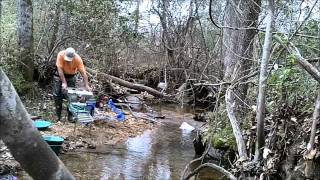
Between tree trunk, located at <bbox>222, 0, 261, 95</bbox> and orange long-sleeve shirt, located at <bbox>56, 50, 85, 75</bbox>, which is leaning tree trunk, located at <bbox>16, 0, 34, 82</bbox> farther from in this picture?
tree trunk, located at <bbox>222, 0, 261, 95</bbox>

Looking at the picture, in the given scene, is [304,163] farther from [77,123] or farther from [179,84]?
[179,84]

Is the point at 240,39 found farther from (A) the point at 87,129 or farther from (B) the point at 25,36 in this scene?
(B) the point at 25,36

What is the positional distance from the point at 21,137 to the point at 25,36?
9.49 meters

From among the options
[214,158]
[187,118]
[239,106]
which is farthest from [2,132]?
[187,118]

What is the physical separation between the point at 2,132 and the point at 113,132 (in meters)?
7.76

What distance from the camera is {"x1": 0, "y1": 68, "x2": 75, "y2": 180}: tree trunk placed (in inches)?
57.7

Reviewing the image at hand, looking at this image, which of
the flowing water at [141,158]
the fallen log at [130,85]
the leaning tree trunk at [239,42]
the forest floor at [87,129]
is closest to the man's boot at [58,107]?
the forest floor at [87,129]

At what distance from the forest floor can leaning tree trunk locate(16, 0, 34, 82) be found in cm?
81

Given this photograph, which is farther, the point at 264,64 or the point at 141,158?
the point at 141,158

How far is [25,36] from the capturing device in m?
10.5

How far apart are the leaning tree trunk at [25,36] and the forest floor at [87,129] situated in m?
0.81

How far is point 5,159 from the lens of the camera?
19.9 ft

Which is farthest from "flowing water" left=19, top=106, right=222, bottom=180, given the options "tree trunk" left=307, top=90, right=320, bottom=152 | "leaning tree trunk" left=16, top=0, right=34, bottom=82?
"leaning tree trunk" left=16, top=0, right=34, bottom=82

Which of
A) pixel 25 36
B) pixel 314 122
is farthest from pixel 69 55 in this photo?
pixel 314 122
